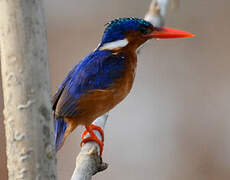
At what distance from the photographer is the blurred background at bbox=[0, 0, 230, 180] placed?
8.87 ft

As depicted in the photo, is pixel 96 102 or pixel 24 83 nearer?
pixel 24 83

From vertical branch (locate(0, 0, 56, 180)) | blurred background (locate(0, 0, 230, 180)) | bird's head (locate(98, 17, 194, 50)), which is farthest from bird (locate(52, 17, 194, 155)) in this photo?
blurred background (locate(0, 0, 230, 180))

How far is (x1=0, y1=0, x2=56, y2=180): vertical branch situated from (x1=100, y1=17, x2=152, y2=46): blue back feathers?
92cm

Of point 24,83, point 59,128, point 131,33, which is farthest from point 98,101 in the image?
point 24,83

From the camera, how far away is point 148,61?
293 centimetres

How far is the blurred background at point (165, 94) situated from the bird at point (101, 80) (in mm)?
1081

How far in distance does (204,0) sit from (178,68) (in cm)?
47

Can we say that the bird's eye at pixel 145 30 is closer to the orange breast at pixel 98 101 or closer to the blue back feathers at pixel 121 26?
the blue back feathers at pixel 121 26

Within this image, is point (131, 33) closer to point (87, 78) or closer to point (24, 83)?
point (87, 78)

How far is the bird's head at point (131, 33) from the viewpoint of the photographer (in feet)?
5.48

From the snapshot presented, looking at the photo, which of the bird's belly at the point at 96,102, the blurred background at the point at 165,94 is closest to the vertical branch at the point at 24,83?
the bird's belly at the point at 96,102

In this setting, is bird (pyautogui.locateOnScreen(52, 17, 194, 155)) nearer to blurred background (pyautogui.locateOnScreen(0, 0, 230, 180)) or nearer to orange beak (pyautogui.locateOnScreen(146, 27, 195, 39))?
orange beak (pyautogui.locateOnScreen(146, 27, 195, 39))

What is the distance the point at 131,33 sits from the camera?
167cm

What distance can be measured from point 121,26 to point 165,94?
123 centimetres
